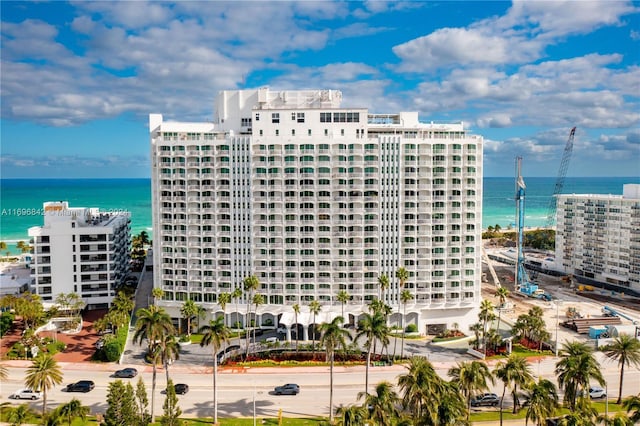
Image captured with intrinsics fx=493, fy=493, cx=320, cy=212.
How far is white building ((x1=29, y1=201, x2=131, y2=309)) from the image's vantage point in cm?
11194

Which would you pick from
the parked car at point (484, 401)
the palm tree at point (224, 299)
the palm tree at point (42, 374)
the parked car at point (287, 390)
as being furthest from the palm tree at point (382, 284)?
the palm tree at point (42, 374)

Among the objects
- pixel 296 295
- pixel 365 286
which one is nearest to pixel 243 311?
pixel 296 295

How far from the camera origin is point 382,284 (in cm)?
9419

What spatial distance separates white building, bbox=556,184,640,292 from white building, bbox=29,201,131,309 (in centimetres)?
→ 13620

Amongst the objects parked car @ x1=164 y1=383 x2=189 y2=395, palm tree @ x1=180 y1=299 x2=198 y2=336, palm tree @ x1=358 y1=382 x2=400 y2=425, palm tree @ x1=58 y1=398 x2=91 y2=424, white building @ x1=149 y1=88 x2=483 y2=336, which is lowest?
parked car @ x1=164 y1=383 x2=189 y2=395

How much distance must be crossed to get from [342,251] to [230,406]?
41.6 meters

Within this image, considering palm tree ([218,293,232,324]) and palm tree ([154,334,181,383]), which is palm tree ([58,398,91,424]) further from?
palm tree ([218,293,232,324])

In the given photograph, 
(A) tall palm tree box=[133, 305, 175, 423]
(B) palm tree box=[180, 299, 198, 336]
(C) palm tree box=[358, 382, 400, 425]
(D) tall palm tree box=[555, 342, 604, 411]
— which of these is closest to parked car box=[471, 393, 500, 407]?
(D) tall palm tree box=[555, 342, 604, 411]

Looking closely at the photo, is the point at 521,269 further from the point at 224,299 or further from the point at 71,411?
the point at 71,411

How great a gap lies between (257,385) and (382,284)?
30154mm

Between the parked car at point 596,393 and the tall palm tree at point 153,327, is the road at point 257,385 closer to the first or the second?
the parked car at point 596,393

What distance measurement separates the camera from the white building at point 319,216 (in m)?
103

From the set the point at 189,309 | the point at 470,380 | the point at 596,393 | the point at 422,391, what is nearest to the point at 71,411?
the point at 189,309

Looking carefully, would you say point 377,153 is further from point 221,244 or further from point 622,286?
point 622,286
